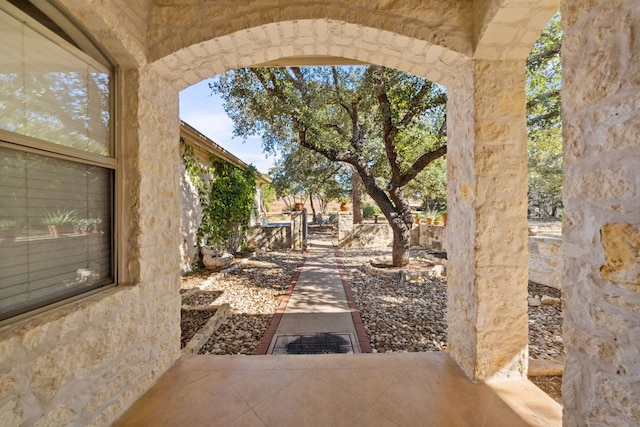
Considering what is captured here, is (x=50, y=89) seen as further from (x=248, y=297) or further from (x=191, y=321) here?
(x=248, y=297)

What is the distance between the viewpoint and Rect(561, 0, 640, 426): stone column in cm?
91

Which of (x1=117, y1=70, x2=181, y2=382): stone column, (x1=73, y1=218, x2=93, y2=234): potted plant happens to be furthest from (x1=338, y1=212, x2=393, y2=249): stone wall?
(x1=73, y1=218, x2=93, y2=234): potted plant

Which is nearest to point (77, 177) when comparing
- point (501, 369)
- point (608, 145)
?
point (608, 145)

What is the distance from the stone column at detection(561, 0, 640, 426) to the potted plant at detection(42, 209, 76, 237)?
7.98ft

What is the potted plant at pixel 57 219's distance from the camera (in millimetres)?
1419

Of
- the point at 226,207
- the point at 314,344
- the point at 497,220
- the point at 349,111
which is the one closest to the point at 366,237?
the point at 349,111

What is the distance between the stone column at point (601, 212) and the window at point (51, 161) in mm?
2422

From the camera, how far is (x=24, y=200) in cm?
131

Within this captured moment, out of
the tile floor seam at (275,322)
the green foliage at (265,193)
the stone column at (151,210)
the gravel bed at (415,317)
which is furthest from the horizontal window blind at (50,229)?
the green foliage at (265,193)

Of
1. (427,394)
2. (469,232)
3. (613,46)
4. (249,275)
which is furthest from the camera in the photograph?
(249,275)

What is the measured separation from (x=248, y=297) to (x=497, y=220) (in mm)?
3975

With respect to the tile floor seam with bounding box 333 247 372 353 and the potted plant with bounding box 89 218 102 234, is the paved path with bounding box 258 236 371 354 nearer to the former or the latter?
the tile floor seam with bounding box 333 247 372 353

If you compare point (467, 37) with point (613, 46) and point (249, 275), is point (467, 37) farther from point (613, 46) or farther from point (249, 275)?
point (249, 275)

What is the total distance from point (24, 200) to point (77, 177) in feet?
1.00
